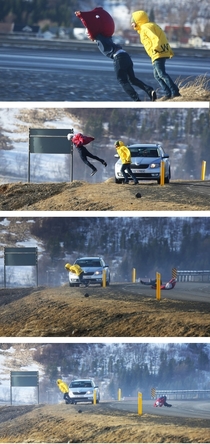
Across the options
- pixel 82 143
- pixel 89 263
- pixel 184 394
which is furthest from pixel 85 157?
pixel 184 394

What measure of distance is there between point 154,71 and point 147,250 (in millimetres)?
2860

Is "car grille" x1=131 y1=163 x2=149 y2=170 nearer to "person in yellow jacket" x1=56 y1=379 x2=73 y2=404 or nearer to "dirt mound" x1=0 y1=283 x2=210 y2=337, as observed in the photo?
"dirt mound" x1=0 y1=283 x2=210 y2=337

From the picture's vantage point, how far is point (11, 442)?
24.0 metres

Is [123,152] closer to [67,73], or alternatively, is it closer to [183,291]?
[67,73]

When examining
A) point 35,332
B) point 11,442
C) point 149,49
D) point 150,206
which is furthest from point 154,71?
point 11,442

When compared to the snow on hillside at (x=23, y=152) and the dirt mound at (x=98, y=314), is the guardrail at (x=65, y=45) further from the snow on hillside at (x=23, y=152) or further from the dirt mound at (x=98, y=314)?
the dirt mound at (x=98, y=314)

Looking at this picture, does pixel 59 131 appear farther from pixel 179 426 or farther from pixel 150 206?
pixel 179 426

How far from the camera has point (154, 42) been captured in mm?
23719

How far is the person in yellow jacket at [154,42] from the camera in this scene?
2370cm

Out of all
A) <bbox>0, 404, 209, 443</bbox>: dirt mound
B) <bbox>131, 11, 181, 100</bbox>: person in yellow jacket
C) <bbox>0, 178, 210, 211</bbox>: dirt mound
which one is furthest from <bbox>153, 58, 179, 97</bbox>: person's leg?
<bbox>0, 404, 209, 443</bbox>: dirt mound

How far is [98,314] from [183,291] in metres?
1.40

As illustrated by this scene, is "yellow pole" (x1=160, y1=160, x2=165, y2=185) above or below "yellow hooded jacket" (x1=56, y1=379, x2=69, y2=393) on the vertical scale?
above

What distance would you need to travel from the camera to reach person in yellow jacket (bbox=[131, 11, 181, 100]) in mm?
23703

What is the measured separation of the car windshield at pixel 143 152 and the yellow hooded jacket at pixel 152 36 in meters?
1.43
